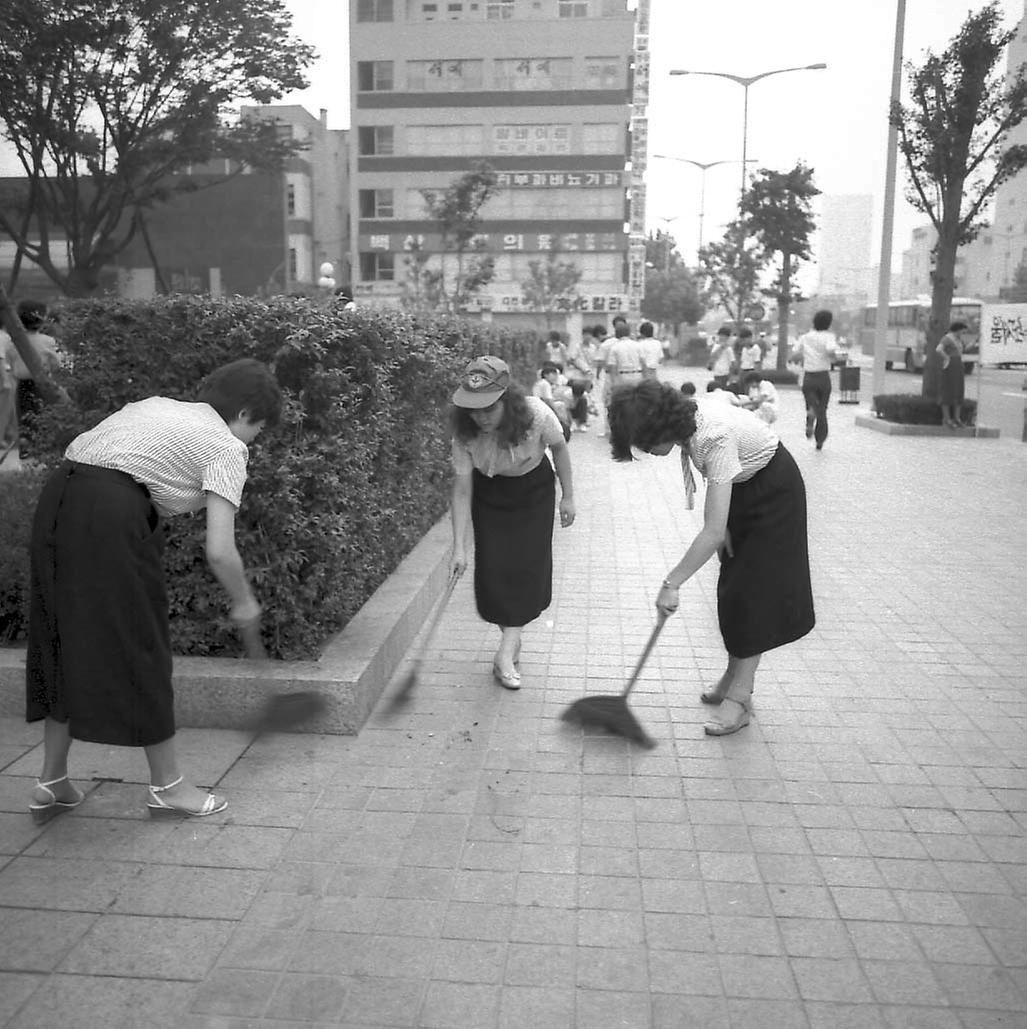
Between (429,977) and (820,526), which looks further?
(820,526)

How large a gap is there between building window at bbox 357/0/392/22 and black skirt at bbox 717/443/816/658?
52684 millimetres

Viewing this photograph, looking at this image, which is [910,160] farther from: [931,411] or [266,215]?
[266,215]

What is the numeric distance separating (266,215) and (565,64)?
55.5 ft

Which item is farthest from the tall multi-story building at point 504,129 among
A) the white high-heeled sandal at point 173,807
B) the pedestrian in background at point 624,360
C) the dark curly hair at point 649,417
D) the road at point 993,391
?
the white high-heeled sandal at point 173,807

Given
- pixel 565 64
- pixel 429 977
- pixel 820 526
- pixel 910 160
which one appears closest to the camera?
pixel 429 977

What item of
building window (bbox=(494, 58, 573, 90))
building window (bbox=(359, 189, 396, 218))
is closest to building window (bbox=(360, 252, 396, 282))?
building window (bbox=(359, 189, 396, 218))

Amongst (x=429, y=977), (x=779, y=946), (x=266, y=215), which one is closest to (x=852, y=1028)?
(x=779, y=946)

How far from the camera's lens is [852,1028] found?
271 cm

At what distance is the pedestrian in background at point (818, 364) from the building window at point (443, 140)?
41003 mm

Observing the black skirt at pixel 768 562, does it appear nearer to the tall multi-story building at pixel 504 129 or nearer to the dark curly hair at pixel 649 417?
the dark curly hair at pixel 649 417

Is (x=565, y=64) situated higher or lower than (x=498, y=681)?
higher

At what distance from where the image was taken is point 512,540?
5.23 metres

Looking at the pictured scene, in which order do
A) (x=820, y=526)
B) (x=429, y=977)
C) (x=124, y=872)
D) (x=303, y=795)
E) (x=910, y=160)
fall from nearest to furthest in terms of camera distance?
(x=429, y=977)
(x=124, y=872)
(x=303, y=795)
(x=820, y=526)
(x=910, y=160)

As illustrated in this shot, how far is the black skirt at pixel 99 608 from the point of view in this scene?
3.33 metres
